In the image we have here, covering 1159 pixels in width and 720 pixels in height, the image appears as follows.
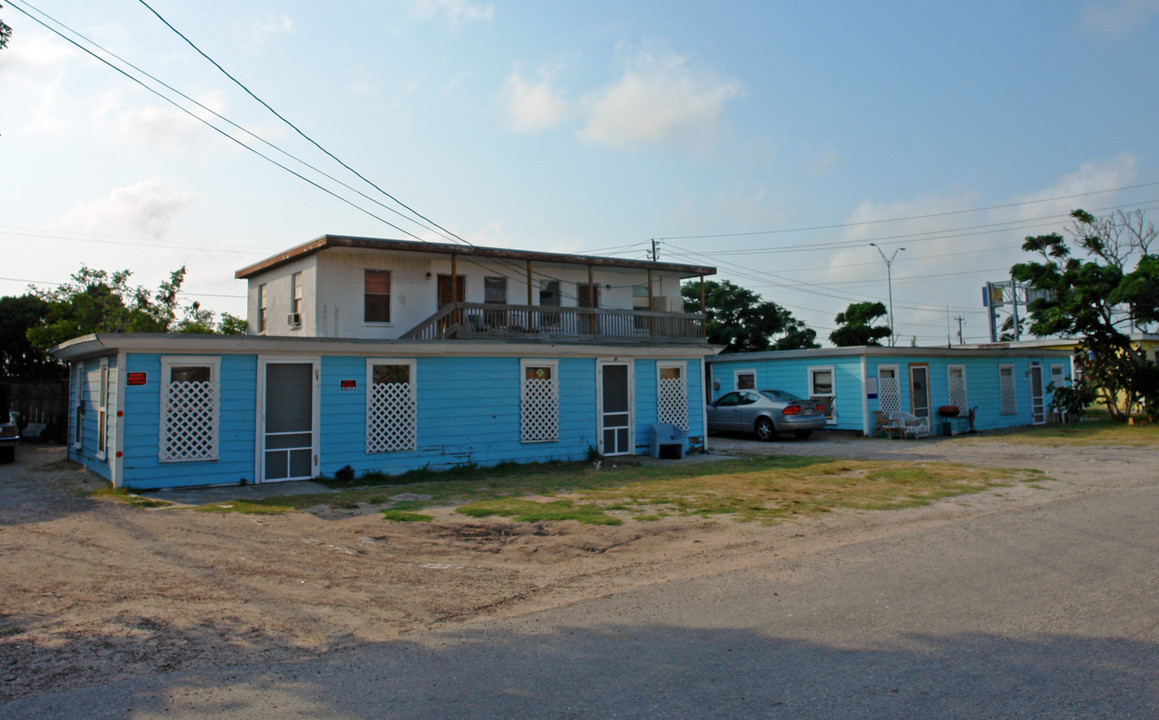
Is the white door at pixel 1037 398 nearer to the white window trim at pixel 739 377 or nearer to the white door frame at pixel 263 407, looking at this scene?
the white window trim at pixel 739 377

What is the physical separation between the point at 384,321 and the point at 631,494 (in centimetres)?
1121

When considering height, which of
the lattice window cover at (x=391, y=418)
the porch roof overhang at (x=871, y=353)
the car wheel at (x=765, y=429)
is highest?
the porch roof overhang at (x=871, y=353)

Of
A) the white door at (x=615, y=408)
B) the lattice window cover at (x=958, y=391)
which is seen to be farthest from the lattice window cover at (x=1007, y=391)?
the white door at (x=615, y=408)

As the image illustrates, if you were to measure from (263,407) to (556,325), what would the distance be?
10.4 m

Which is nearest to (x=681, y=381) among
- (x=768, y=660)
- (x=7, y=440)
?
(x=768, y=660)

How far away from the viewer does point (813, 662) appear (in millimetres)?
4566

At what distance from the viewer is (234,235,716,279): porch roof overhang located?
1945cm

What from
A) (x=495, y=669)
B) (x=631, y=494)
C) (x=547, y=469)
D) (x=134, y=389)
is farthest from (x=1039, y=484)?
(x=134, y=389)

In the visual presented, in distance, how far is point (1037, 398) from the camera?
2848 centimetres

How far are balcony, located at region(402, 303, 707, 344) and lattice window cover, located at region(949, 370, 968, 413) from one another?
8.60 meters

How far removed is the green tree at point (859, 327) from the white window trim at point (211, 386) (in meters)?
32.0

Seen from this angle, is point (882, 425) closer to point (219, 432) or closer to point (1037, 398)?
point (1037, 398)

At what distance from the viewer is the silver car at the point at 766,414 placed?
870 inches

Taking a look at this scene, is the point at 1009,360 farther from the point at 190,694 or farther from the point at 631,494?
the point at 190,694
